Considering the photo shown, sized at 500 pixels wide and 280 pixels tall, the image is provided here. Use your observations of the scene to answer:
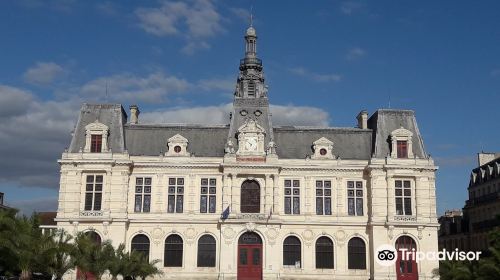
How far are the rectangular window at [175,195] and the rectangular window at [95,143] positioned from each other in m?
5.62

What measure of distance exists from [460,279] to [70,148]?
90.4 feet

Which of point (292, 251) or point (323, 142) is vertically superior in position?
point (323, 142)

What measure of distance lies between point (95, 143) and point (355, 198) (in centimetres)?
1931

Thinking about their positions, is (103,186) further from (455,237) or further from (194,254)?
(455,237)

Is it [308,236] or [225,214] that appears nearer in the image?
[225,214]

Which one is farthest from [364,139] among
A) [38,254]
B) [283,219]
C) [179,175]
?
[38,254]

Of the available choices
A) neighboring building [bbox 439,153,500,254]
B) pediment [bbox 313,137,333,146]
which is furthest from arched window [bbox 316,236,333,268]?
neighboring building [bbox 439,153,500,254]

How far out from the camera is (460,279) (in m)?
34.1

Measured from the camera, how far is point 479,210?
184 feet

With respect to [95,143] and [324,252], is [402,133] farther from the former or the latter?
[95,143]

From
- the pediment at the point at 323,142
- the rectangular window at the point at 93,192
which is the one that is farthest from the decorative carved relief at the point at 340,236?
the rectangular window at the point at 93,192

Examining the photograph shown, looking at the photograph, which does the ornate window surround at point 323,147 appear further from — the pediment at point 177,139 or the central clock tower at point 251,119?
the pediment at point 177,139

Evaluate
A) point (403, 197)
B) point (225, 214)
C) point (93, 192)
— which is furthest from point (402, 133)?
point (93, 192)

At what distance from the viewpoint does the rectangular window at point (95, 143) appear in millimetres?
43500
